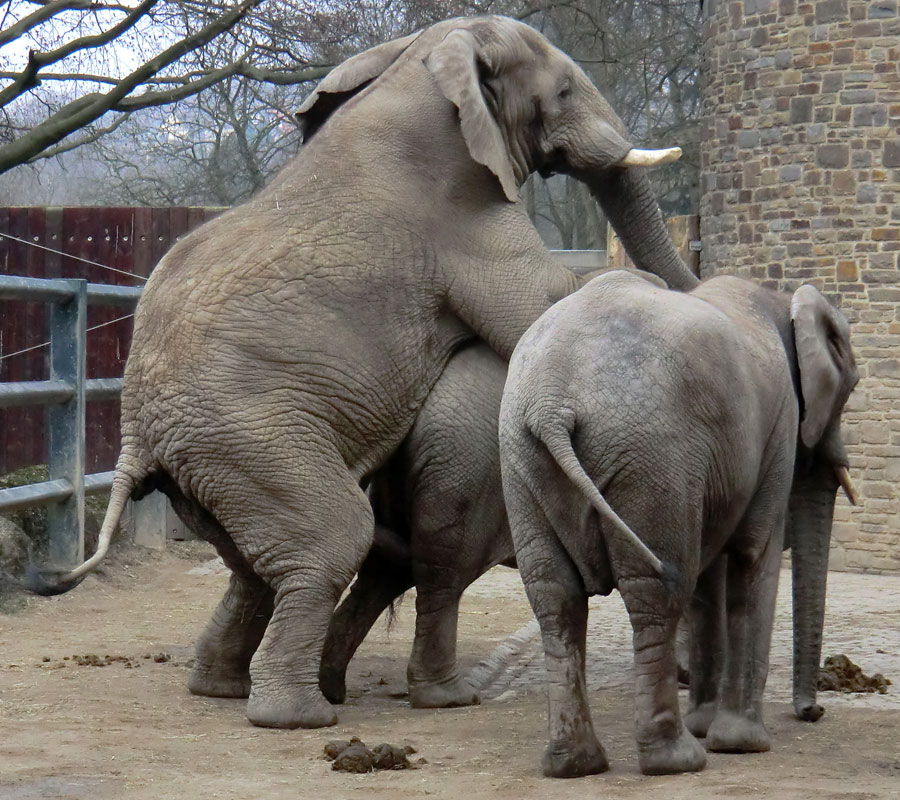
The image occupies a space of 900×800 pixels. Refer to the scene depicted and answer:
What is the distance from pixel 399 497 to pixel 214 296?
3.66 ft

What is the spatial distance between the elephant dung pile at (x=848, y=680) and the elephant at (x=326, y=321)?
188 centimetres

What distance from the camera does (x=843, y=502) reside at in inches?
559

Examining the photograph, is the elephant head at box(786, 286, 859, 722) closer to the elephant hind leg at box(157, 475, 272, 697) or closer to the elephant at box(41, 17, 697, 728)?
the elephant at box(41, 17, 697, 728)

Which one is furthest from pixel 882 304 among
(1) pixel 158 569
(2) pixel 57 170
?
(2) pixel 57 170

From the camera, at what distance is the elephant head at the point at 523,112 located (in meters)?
6.03

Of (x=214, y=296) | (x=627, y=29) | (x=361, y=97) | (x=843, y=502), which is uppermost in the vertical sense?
(x=627, y=29)

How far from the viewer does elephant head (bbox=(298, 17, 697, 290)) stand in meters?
6.03

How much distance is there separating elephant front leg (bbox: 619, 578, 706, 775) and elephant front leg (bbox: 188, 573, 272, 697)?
206 centimetres

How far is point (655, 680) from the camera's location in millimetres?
4508

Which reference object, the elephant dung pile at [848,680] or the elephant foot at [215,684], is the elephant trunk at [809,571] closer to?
the elephant dung pile at [848,680]

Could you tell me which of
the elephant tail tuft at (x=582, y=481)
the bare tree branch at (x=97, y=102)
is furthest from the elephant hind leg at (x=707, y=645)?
the bare tree branch at (x=97, y=102)

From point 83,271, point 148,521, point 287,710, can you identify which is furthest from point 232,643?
point 83,271

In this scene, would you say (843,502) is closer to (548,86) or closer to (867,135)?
(867,135)

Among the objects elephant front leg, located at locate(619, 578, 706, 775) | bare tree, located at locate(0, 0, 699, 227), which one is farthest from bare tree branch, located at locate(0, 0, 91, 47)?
elephant front leg, located at locate(619, 578, 706, 775)
